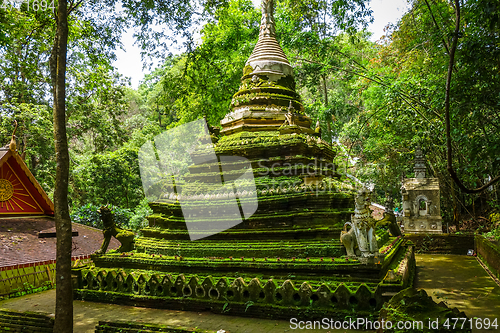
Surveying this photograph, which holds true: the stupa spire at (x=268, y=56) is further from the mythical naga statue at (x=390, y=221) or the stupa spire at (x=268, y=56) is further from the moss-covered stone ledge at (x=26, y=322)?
the moss-covered stone ledge at (x=26, y=322)

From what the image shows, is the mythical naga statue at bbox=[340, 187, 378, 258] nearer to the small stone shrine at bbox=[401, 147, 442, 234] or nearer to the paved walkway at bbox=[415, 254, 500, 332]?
the paved walkway at bbox=[415, 254, 500, 332]

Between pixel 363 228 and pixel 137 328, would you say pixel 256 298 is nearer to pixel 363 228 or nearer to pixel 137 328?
pixel 137 328

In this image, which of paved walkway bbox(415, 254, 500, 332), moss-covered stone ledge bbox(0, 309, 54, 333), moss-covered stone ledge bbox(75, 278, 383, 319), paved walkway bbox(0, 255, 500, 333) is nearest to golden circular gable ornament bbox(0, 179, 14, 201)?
paved walkway bbox(0, 255, 500, 333)

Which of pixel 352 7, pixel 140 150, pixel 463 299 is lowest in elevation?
pixel 463 299

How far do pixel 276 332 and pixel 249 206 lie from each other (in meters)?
3.80

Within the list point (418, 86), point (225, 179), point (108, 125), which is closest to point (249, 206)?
point (225, 179)

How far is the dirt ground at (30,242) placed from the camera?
921 cm

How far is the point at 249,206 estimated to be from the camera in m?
8.76

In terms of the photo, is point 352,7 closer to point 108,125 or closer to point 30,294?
point 30,294

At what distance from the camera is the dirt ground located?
9.21 m

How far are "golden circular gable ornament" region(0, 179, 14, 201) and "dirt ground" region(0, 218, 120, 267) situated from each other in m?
0.76

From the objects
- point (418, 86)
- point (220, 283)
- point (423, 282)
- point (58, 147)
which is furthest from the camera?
point (418, 86)

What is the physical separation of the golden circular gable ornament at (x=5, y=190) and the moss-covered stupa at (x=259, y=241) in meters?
4.62

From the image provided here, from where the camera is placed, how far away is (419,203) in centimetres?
1591
